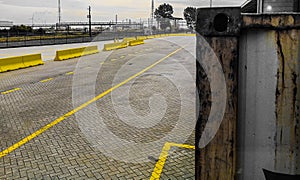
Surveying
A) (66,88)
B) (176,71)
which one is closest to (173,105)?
(66,88)

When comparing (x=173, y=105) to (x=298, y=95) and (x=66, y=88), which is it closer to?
(x=66, y=88)

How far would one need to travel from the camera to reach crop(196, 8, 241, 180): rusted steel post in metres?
1.45

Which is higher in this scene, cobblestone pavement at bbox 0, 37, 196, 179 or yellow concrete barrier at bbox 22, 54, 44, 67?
yellow concrete barrier at bbox 22, 54, 44, 67

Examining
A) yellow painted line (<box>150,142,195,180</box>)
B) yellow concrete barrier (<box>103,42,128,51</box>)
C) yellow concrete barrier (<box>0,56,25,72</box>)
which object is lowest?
yellow painted line (<box>150,142,195,180</box>)

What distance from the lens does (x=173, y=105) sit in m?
8.33

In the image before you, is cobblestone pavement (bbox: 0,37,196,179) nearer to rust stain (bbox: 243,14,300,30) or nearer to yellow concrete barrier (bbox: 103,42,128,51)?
rust stain (bbox: 243,14,300,30)

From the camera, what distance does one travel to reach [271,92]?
1452 mm

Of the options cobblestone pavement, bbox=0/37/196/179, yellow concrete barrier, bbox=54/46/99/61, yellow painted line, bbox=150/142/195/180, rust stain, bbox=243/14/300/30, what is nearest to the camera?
rust stain, bbox=243/14/300/30

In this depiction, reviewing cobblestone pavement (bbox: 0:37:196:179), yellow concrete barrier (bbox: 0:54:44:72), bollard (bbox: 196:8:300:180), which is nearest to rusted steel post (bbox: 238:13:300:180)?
bollard (bbox: 196:8:300:180)

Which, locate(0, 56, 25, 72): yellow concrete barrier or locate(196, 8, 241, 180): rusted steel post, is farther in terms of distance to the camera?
locate(0, 56, 25, 72): yellow concrete barrier

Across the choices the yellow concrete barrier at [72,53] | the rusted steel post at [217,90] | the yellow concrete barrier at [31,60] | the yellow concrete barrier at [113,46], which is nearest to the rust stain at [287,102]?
the rusted steel post at [217,90]

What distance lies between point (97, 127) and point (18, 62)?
11940 mm

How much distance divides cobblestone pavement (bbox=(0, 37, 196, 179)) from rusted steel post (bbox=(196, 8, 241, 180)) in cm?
279

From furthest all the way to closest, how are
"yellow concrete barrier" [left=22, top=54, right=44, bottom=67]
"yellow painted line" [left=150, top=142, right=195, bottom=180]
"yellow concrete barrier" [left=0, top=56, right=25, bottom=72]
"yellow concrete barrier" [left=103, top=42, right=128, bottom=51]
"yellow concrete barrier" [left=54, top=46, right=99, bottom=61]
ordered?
"yellow concrete barrier" [left=103, top=42, right=128, bottom=51] → "yellow concrete barrier" [left=54, top=46, right=99, bottom=61] → "yellow concrete barrier" [left=22, top=54, right=44, bottom=67] → "yellow concrete barrier" [left=0, top=56, right=25, bottom=72] → "yellow painted line" [left=150, top=142, right=195, bottom=180]
